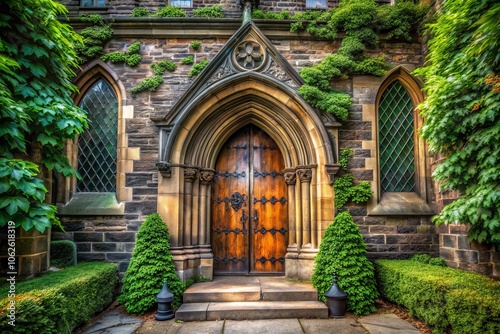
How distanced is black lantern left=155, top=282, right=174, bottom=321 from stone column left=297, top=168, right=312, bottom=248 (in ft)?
8.46

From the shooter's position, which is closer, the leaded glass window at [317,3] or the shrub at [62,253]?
the shrub at [62,253]

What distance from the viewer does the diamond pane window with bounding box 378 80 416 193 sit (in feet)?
20.8

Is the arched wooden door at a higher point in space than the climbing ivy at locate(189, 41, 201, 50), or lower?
lower

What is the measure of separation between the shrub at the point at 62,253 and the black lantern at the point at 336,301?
455 cm

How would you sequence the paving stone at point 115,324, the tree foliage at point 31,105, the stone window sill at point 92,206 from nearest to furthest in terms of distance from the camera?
the tree foliage at point 31,105
the paving stone at point 115,324
the stone window sill at point 92,206

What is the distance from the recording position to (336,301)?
15.6ft

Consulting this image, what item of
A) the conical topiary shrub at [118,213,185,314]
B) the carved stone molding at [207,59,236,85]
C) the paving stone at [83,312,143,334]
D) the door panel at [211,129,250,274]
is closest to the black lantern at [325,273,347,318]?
the door panel at [211,129,250,274]

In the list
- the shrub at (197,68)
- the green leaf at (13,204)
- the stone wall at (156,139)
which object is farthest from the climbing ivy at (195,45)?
the green leaf at (13,204)

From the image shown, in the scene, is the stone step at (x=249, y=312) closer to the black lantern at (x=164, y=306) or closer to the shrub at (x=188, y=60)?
the black lantern at (x=164, y=306)

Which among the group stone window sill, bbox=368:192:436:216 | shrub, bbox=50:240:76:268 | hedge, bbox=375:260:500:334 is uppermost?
stone window sill, bbox=368:192:436:216

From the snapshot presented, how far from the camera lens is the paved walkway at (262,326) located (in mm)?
4227

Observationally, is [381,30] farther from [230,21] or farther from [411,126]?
[230,21]

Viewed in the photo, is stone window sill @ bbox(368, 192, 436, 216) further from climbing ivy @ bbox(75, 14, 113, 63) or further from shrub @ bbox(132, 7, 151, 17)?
climbing ivy @ bbox(75, 14, 113, 63)

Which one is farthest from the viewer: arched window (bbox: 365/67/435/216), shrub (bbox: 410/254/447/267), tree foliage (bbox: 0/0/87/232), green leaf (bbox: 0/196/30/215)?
arched window (bbox: 365/67/435/216)
